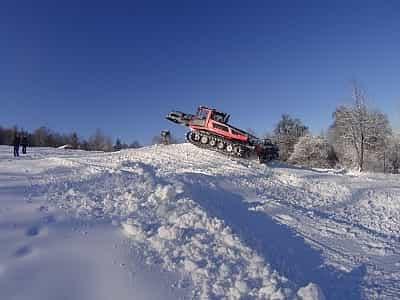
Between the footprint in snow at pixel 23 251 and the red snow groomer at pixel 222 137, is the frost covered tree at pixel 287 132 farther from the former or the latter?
the footprint in snow at pixel 23 251

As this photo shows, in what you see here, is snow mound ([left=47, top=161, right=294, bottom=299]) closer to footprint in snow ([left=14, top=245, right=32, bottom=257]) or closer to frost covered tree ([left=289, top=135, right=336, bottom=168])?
footprint in snow ([left=14, top=245, right=32, bottom=257])

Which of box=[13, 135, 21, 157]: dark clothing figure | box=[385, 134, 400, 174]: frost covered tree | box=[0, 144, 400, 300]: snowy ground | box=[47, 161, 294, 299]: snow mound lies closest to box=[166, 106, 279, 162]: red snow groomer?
box=[0, 144, 400, 300]: snowy ground

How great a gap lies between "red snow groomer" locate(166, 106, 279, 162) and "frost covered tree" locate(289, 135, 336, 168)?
23.9 m

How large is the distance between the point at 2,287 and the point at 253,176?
1262 cm

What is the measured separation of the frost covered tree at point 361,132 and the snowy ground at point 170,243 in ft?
64.8

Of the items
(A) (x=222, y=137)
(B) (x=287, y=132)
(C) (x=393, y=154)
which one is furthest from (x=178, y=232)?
(B) (x=287, y=132)

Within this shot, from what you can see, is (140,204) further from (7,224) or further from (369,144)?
(369,144)

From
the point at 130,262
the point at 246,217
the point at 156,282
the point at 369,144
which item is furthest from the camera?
the point at 369,144

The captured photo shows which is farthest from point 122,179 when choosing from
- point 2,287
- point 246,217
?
point 2,287

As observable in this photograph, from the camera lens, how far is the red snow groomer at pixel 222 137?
833 inches

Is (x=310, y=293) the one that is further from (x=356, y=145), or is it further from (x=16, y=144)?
(x=356, y=145)

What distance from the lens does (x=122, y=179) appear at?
381 inches

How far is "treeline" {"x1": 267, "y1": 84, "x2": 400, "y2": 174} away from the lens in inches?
1271

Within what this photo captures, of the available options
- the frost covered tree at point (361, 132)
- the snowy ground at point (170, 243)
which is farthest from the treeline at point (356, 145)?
the snowy ground at point (170, 243)
